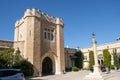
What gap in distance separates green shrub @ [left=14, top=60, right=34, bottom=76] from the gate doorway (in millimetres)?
4932

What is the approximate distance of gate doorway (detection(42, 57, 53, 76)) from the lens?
Result: 3280 cm

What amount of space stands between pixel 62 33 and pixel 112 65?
553 inches

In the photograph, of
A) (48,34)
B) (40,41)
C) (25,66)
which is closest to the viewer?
(25,66)

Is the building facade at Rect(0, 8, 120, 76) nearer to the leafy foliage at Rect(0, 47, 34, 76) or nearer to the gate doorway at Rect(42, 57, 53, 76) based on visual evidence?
the gate doorway at Rect(42, 57, 53, 76)

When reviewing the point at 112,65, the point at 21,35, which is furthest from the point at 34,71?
the point at 112,65

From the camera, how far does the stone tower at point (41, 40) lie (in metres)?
29.2

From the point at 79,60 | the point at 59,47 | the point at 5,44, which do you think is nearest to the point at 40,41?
the point at 59,47

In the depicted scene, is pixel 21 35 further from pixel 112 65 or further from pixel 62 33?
pixel 112 65

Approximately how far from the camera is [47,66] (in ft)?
110

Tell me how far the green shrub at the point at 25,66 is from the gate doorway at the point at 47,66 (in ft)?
16.2

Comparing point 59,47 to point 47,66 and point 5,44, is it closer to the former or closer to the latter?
point 47,66

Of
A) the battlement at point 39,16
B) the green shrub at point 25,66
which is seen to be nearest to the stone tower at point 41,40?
the battlement at point 39,16

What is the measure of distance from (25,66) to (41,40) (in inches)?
207

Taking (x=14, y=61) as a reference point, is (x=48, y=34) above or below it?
above
